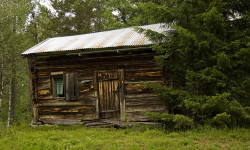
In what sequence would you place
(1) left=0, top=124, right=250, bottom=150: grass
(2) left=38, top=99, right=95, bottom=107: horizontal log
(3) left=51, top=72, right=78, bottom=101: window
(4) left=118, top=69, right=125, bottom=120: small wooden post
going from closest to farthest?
(1) left=0, top=124, right=250, bottom=150: grass, (4) left=118, top=69, right=125, bottom=120: small wooden post, (2) left=38, top=99, right=95, bottom=107: horizontal log, (3) left=51, top=72, right=78, bottom=101: window

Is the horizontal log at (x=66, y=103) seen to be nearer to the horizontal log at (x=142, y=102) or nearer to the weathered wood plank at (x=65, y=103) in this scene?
the weathered wood plank at (x=65, y=103)

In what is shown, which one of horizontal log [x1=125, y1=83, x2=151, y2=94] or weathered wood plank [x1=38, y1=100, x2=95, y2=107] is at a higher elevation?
horizontal log [x1=125, y1=83, x2=151, y2=94]

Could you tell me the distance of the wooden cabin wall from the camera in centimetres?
955

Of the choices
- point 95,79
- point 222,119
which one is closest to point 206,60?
point 222,119

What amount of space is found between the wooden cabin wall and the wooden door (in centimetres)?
24

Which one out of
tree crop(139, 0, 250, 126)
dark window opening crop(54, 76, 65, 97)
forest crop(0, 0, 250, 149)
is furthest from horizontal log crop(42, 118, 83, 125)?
tree crop(139, 0, 250, 126)

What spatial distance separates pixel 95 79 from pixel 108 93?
0.91m

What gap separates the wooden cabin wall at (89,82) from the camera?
9.55 metres

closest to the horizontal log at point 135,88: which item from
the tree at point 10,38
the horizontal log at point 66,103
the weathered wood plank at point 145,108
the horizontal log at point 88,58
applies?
the weathered wood plank at point 145,108

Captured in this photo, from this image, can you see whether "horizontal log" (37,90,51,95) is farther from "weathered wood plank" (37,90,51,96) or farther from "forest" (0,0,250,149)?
"forest" (0,0,250,149)

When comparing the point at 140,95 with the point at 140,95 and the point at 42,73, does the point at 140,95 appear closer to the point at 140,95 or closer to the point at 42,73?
the point at 140,95

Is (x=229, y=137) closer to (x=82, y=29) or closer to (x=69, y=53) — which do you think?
(x=69, y=53)

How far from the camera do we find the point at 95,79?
10258mm

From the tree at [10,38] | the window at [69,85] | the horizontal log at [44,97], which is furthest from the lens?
the tree at [10,38]
